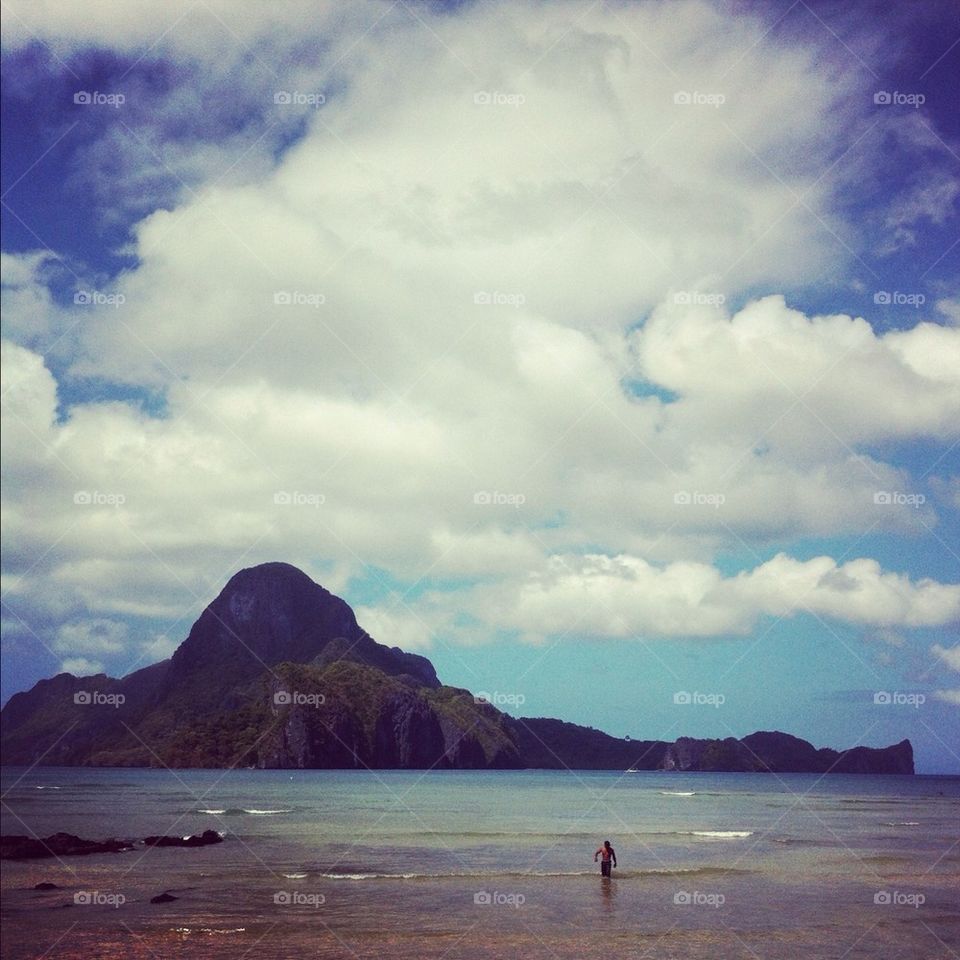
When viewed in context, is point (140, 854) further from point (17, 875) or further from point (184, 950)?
point (184, 950)

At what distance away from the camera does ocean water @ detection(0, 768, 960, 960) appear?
89.9 feet

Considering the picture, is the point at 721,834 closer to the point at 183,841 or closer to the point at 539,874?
the point at 539,874

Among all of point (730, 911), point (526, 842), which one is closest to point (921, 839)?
point (526, 842)

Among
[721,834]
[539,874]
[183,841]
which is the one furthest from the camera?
[721,834]

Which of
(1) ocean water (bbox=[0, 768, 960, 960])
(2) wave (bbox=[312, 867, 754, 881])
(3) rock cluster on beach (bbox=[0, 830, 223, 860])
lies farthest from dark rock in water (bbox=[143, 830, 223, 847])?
(2) wave (bbox=[312, 867, 754, 881])

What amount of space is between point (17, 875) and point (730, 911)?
32.5 m

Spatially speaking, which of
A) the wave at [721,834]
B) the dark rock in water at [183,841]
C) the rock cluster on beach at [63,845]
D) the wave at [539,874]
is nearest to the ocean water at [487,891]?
the wave at [539,874]

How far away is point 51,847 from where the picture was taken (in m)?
49.6

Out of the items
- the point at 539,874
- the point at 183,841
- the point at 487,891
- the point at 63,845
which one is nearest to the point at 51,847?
the point at 63,845

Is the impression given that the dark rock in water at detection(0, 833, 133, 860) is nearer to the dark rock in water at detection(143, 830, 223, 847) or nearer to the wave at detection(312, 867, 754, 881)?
the dark rock in water at detection(143, 830, 223, 847)

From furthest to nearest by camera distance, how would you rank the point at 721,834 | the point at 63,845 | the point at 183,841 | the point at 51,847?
1. the point at 721,834
2. the point at 183,841
3. the point at 63,845
4. the point at 51,847

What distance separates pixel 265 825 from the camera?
233 ft

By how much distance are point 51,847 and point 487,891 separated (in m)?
27.7

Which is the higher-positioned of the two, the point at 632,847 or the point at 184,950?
the point at 184,950
